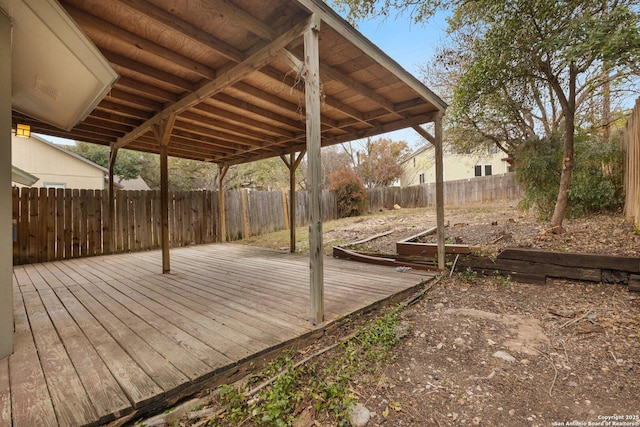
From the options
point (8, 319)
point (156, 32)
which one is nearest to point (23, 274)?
point (8, 319)

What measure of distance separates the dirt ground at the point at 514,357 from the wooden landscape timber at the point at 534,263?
10 centimetres

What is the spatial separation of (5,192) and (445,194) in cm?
1493

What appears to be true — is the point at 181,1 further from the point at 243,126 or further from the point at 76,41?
the point at 243,126

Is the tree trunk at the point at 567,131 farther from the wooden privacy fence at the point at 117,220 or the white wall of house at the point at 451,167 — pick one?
the white wall of house at the point at 451,167

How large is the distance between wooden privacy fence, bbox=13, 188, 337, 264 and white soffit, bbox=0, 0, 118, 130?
117 inches

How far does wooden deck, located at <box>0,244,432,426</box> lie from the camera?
133cm

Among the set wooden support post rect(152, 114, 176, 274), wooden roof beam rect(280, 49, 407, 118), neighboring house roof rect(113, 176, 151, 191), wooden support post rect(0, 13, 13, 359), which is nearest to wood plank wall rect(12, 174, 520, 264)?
wooden support post rect(152, 114, 176, 274)

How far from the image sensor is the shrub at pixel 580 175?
4598 millimetres

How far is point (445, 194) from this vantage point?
13.9 metres

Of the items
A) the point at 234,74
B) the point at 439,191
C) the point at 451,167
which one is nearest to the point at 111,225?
the point at 234,74

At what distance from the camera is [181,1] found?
1.94 m

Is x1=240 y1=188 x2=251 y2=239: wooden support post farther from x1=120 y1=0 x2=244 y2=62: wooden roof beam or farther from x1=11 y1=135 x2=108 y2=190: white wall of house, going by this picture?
x1=11 y1=135 x2=108 y2=190: white wall of house

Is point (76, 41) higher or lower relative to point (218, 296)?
higher

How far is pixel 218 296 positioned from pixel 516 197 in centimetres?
1378
